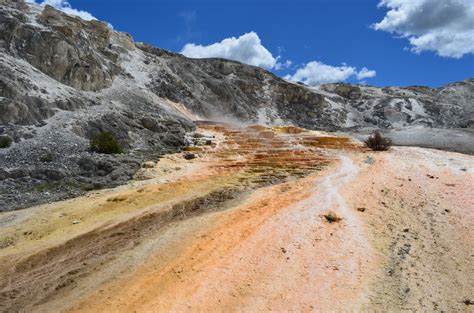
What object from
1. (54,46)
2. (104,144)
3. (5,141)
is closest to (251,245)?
(104,144)

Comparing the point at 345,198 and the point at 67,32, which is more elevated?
the point at 67,32

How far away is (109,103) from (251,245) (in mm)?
24045

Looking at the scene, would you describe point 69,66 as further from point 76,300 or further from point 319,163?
point 76,300

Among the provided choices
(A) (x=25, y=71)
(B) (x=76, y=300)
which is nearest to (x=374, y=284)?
(B) (x=76, y=300)

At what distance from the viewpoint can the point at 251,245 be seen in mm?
11352

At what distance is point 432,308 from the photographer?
8.44 m

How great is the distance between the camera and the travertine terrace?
357 inches

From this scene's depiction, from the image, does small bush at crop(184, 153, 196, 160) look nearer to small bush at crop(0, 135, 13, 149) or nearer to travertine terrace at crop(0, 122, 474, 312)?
travertine terrace at crop(0, 122, 474, 312)

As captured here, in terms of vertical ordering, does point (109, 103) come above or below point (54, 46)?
below

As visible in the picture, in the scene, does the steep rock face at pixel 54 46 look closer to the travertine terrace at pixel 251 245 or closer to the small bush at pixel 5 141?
the small bush at pixel 5 141

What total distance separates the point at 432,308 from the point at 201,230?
19.2 ft

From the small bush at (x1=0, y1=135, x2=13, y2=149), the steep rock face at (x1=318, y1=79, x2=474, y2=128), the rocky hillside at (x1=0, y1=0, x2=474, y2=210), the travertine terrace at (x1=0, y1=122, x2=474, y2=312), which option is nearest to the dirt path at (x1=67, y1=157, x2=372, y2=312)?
the travertine terrace at (x1=0, y1=122, x2=474, y2=312)

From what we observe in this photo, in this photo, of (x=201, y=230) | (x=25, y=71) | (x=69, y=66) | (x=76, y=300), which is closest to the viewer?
(x=76, y=300)

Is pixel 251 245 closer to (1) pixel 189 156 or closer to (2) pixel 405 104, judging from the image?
(1) pixel 189 156
